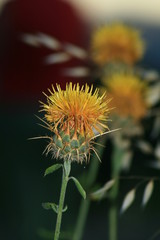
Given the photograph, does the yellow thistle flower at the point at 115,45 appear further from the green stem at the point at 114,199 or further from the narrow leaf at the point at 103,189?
the narrow leaf at the point at 103,189

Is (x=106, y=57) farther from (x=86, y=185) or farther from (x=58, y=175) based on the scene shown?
(x=58, y=175)

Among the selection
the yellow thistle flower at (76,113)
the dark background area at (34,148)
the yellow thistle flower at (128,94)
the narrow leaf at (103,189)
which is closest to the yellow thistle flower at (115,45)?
the yellow thistle flower at (128,94)

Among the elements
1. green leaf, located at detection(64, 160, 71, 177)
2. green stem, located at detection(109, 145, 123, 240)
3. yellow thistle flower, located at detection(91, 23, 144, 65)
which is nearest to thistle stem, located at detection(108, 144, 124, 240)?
green stem, located at detection(109, 145, 123, 240)

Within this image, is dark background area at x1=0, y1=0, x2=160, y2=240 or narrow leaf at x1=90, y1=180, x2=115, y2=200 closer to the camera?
narrow leaf at x1=90, y1=180, x2=115, y2=200

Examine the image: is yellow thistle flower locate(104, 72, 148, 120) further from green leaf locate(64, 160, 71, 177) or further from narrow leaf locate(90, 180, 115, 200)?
green leaf locate(64, 160, 71, 177)

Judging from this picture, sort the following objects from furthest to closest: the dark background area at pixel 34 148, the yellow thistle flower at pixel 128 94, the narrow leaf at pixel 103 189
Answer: the dark background area at pixel 34 148
the yellow thistle flower at pixel 128 94
the narrow leaf at pixel 103 189

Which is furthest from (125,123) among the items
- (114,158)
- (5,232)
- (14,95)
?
(14,95)
